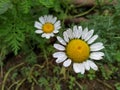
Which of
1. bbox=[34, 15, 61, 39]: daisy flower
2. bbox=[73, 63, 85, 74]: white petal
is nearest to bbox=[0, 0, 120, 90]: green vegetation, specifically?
bbox=[34, 15, 61, 39]: daisy flower

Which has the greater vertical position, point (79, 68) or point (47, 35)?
point (47, 35)

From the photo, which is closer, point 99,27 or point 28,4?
point 28,4

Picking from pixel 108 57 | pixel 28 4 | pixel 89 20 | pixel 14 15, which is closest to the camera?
pixel 28 4

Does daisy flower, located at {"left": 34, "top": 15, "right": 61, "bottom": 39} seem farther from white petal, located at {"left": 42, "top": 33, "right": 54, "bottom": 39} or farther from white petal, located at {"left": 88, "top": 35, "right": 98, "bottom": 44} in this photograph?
white petal, located at {"left": 88, "top": 35, "right": 98, "bottom": 44}

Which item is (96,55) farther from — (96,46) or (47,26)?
(47,26)

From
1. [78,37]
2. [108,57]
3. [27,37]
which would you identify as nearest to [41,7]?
[27,37]

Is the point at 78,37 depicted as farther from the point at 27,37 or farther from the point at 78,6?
Result: the point at 78,6

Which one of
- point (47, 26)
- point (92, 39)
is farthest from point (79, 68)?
point (47, 26)
